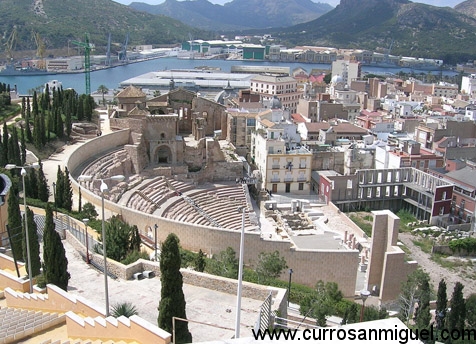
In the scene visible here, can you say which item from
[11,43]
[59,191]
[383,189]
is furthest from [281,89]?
[11,43]

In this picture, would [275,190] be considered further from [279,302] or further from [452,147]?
[279,302]

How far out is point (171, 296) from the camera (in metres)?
13.1

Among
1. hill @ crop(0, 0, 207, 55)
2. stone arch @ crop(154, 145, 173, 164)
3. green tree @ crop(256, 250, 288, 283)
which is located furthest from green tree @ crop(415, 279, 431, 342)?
hill @ crop(0, 0, 207, 55)

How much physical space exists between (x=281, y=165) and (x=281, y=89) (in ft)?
114

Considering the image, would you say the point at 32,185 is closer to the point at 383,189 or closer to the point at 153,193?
the point at 153,193

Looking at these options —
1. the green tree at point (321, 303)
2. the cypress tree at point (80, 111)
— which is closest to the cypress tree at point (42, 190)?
the green tree at point (321, 303)

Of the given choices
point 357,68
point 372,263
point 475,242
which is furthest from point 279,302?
point 357,68

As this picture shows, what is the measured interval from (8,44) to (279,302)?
14886 cm

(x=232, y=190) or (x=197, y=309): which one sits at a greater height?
(x=197, y=309)

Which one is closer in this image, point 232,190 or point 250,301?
point 250,301

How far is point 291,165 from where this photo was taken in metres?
42.2

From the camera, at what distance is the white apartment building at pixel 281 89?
2899 inches

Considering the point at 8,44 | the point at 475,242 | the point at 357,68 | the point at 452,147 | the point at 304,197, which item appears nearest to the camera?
the point at 475,242

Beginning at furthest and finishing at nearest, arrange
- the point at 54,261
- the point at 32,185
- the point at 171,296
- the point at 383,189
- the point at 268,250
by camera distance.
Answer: the point at 383,189
the point at 32,185
the point at 268,250
the point at 54,261
the point at 171,296
